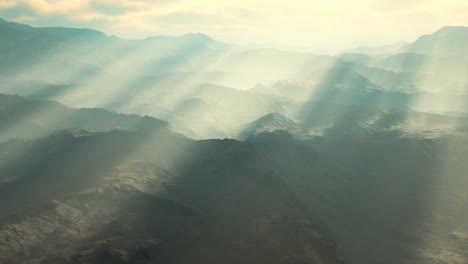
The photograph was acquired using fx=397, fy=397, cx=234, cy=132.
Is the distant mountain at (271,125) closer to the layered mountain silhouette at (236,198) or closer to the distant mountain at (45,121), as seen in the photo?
the layered mountain silhouette at (236,198)

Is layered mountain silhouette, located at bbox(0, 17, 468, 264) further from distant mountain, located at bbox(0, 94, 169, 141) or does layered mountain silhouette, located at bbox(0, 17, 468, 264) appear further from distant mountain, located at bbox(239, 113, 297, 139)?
distant mountain, located at bbox(239, 113, 297, 139)

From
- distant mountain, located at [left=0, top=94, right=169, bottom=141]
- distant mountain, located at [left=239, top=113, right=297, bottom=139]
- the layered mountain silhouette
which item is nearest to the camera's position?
the layered mountain silhouette

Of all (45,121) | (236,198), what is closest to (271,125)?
(236,198)

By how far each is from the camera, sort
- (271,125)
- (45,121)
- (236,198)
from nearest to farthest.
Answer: (236,198) < (271,125) < (45,121)

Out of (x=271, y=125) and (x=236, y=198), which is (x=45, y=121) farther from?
(x=236, y=198)

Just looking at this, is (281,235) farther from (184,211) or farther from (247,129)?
(247,129)

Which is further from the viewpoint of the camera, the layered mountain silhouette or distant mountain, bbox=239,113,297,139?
distant mountain, bbox=239,113,297,139

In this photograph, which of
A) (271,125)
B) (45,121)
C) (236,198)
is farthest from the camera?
(45,121)

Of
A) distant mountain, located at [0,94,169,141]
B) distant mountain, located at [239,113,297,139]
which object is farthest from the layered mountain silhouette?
distant mountain, located at [239,113,297,139]

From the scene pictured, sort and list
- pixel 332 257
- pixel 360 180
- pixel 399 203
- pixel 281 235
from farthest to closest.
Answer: pixel 360 180 < pixel 399 203 < pixel 281 235 < pixel 332 257

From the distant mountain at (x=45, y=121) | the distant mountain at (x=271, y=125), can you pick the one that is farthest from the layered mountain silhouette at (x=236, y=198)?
the distant mountain at (x=271, y=125)

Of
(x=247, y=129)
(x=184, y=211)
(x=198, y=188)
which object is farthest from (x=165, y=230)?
(x=247, y=129)
